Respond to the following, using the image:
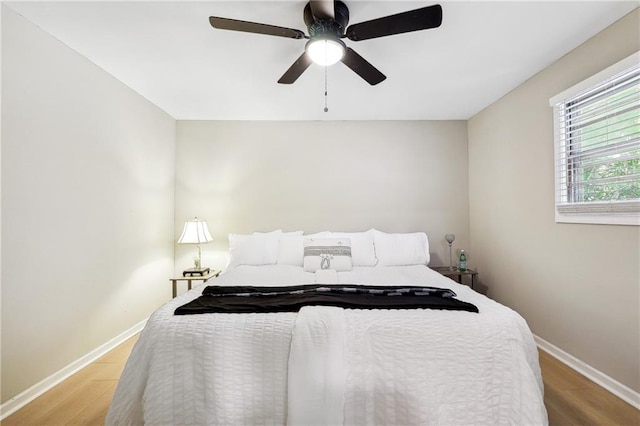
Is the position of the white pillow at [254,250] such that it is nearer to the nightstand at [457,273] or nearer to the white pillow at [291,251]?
the white pillow at [291,251]

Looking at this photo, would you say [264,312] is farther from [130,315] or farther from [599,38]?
[599,38]

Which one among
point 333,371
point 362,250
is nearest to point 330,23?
Answer: point 333,371

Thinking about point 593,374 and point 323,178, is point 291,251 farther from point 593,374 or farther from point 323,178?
point 593,374

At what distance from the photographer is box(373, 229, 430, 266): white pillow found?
294 centimetres

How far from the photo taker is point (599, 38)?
1924 mm

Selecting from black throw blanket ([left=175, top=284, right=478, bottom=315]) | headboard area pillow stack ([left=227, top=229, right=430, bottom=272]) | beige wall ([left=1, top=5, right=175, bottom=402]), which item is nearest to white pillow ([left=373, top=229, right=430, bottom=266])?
headboard area pillow stack ([left=227, top=229, right=430, bottom=272])

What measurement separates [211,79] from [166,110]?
1.13 metres

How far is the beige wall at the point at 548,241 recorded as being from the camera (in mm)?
1804

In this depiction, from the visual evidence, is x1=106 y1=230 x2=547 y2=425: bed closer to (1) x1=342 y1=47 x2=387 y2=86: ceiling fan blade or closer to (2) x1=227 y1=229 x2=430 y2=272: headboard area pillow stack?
(2) x1=227 y1=229 x2=430 y2=272: headboard area pillow stack

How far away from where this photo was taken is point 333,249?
111 inches

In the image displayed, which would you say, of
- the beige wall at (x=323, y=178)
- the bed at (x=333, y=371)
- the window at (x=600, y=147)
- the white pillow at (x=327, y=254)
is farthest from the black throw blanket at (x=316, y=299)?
the beige wall at (x=323, y=178)

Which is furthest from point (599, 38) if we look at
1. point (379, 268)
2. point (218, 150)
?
point (218, 150)

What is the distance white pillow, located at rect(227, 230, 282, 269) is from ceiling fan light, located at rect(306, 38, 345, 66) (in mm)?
1942

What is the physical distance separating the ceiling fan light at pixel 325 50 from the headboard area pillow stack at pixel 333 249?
1736 millimetres
